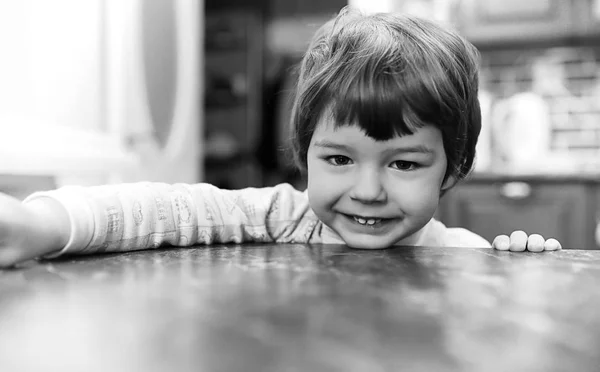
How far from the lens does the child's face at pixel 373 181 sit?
2.66 ft

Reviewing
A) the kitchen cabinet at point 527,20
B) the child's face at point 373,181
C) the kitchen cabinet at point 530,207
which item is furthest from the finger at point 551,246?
the kitchen cabinet at point 527,20

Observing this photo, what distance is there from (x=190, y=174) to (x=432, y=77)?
6.87ft

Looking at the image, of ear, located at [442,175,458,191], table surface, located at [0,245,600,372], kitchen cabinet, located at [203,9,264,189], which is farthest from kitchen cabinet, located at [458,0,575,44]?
table surface, located at [0,245,600,372]

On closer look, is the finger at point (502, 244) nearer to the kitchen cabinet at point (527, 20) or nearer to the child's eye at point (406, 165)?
the child's eye at point (406, 165)

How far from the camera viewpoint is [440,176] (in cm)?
88

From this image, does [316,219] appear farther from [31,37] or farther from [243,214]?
[31,37]

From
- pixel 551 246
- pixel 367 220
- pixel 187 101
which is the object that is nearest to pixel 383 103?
pixel 367 220

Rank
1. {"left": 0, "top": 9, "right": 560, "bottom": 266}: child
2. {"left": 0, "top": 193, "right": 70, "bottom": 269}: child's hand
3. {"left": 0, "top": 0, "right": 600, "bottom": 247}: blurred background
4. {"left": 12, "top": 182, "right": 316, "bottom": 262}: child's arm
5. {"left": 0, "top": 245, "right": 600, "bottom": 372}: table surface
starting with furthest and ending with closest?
{"left": 0, "top": 0, "right": 600, "bottom": 247}: blurred background
{"left": 0, "top": 9, "right": 560, "bottom": 266}: child
{"left": 12, "top": 182, "right": 316, "bottom": 262}: child's arm
{"left": 0, "top": 193, "right": 70, "bottom": 269}: child's hand
{"left": 0, "top": 245, "right": 600, "bottom": 372}: table surface

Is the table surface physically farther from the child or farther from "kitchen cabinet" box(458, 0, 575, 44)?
"kitchen cabinet" box(458, 0, 575, 44)

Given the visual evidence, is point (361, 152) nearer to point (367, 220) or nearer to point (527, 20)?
point (367, 220)

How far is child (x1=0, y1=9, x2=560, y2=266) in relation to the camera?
2.54 ft

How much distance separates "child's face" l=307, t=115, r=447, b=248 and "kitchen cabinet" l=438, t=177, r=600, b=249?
1744mm

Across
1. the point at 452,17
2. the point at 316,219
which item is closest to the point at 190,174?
the point at 452,17

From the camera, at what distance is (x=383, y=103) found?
0.79 m
